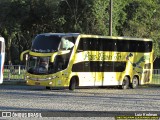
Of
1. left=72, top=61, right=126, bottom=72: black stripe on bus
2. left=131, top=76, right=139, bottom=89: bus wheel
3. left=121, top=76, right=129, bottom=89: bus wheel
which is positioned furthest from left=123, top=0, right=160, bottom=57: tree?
left=72, top=61, right=126, bottom=72: black stripe on bus

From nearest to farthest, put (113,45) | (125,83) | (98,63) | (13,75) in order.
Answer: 1. (98,63)
2. (113,45)
3. (125,83)
4. (13,75)

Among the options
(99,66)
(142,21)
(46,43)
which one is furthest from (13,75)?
(142,21)

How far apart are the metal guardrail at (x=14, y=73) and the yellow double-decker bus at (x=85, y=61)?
6.55m

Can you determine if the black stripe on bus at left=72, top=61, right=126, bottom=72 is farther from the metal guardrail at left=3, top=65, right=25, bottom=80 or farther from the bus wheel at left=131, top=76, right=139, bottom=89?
the metal guardrail at left=3, top=65, right=25, bottom=80

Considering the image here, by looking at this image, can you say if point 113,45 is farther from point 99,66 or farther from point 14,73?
point 14,73

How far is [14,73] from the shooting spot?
119 ft

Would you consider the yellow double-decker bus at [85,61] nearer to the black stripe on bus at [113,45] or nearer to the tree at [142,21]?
the black stripe on bus at [113,45]

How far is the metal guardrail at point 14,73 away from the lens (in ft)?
117

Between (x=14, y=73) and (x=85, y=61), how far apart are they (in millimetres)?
8959

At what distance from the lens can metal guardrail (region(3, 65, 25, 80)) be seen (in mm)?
35812

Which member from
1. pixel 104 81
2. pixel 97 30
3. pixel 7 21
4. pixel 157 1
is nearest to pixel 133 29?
pixel 97 30

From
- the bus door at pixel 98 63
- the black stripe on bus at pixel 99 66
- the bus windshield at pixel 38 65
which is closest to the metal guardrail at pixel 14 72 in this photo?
the black stripe on bus at pixel 99 66

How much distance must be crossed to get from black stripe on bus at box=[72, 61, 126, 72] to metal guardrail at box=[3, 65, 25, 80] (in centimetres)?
782

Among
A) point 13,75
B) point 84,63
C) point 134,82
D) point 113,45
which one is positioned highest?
point 113,45
